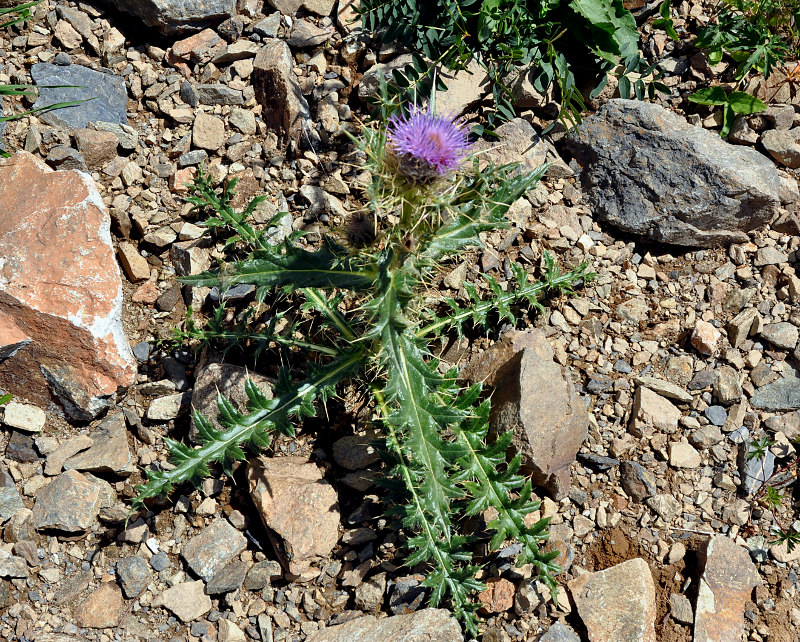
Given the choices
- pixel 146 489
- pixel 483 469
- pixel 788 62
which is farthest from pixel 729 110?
pixel 146 489

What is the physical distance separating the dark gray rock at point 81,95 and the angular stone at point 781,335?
4.16m

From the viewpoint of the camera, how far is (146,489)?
10.1 ft

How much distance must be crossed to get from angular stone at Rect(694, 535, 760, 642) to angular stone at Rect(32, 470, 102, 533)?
2979 mm

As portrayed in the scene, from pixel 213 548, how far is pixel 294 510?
18.4 inches

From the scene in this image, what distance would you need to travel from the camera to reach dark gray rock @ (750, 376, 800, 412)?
376cm

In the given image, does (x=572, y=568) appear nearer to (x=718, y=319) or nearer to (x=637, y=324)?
(x=637, y=324)

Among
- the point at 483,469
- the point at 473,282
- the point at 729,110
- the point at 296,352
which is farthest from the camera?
the point at 729,110

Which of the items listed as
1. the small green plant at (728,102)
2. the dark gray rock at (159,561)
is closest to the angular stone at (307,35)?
the small green plant at (728,102)

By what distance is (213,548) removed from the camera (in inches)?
135

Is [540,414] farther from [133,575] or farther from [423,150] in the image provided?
[133,575]

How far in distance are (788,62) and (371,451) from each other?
3.78 metres

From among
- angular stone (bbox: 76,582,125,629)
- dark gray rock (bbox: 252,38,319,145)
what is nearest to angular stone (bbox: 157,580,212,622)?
angular stone (bbox: 76,582,125,629)

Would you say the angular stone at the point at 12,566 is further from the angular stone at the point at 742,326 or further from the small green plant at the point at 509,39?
the angular stone at the point at 742,326

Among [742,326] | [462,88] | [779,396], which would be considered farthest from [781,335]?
[462,88]
